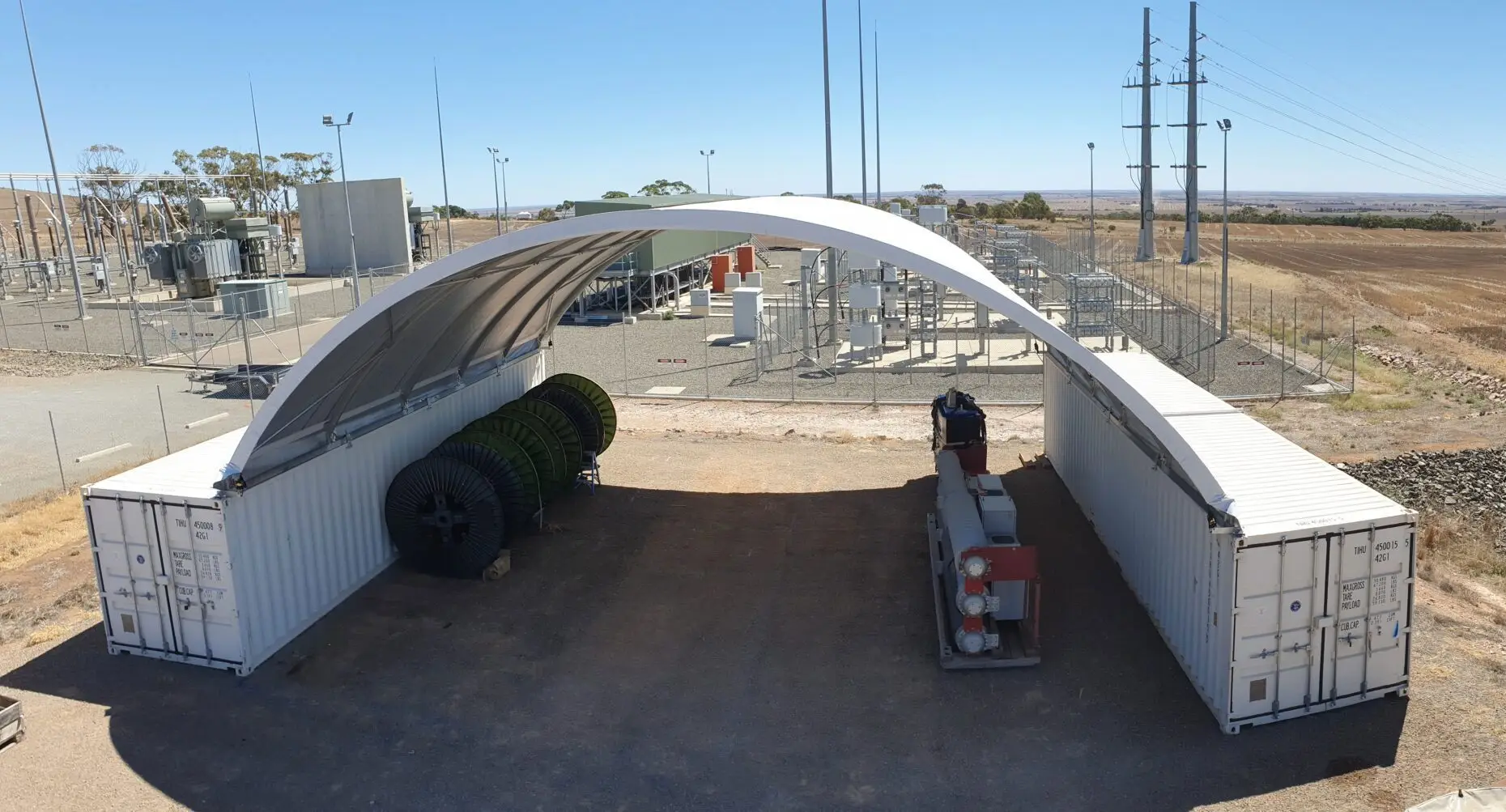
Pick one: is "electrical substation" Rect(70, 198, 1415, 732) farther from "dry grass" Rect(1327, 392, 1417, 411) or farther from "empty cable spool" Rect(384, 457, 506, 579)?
"dry grass" Rect(1327, 392, 1417, 411)

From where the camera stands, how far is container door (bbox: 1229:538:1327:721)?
974 centimetres

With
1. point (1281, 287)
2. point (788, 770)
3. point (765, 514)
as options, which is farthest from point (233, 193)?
point (788, 770)

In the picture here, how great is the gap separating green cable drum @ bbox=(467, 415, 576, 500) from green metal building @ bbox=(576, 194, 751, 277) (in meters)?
22.1

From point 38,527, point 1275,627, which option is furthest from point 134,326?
point 1275,627

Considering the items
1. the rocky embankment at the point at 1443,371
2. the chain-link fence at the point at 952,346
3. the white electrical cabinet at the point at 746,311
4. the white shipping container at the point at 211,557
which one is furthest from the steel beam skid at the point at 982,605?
the white electrical cabinet at the point at 746,311

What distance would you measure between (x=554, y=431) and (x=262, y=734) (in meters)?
7.76

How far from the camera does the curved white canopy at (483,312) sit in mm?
10812

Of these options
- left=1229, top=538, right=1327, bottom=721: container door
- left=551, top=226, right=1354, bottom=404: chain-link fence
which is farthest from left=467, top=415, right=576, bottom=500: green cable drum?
left=551, top=226, right=1354, bottom=404: chain-link fence

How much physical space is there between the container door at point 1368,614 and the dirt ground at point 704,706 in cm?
34

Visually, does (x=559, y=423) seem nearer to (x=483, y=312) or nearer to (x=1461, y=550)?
(x=483, y=312)

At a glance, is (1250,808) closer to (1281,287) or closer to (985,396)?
(985,396)

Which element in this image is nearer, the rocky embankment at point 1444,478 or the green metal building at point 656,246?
the rocky embankment at point 1444,478

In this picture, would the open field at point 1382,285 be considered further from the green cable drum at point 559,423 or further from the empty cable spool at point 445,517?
the empty cable spool at point 445,517

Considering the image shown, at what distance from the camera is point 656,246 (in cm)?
4272
